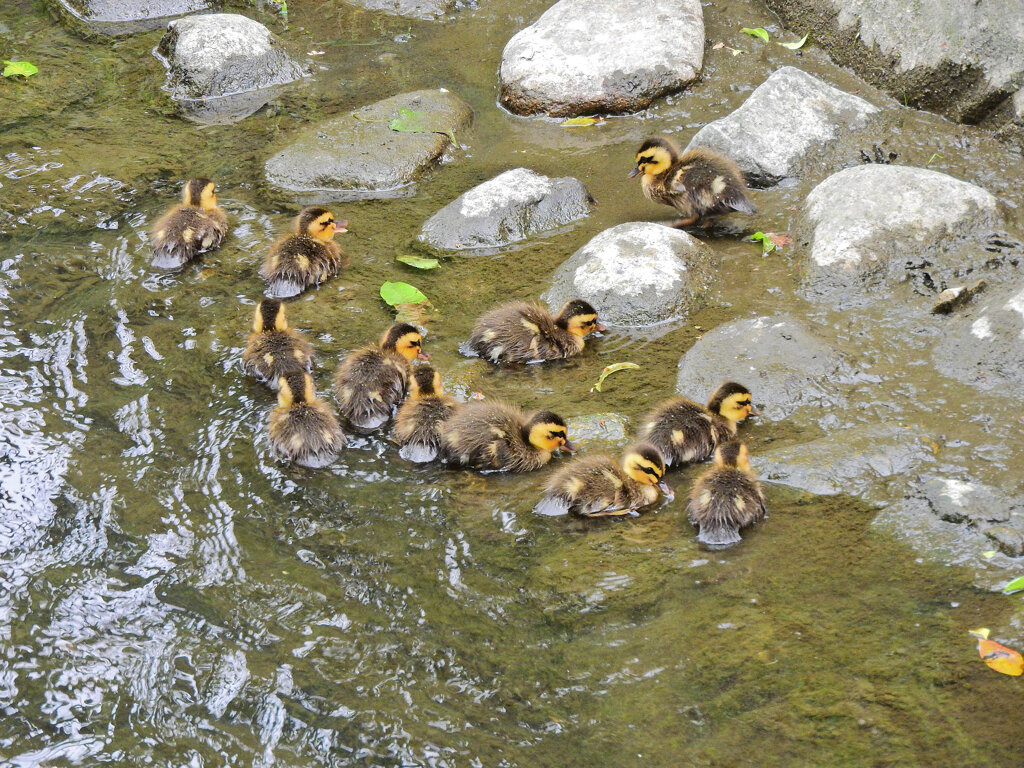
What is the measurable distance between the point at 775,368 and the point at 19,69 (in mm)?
7062

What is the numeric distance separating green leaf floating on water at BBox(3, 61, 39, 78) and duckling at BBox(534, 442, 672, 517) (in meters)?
6.62

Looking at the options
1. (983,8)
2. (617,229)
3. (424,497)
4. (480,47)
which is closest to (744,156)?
(617,229)

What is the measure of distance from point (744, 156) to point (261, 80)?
4407 millimetres

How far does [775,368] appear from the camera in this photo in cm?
476

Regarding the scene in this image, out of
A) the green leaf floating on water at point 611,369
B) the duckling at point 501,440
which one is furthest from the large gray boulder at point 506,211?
the duckling at point 501,440

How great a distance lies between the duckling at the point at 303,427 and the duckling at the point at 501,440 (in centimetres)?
55

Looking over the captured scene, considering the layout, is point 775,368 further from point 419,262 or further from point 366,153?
point 366,153

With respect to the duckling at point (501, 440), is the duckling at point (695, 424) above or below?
above

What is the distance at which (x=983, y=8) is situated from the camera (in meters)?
6.52

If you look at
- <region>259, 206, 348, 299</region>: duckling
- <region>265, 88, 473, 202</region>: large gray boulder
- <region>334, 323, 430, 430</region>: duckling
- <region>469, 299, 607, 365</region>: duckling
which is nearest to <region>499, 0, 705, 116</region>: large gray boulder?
<region>265, 88, 473, 202</region>: large gray boulder

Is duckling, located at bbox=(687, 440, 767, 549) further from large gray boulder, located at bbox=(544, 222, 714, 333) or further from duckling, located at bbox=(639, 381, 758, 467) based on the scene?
large gray boulder, located at bbox=(544, 222, 714, 333)

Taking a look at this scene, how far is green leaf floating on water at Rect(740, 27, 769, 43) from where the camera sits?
7.91 m

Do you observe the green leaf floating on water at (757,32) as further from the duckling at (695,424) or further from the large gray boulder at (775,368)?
the duckling at (695,424)

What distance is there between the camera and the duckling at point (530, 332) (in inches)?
201
